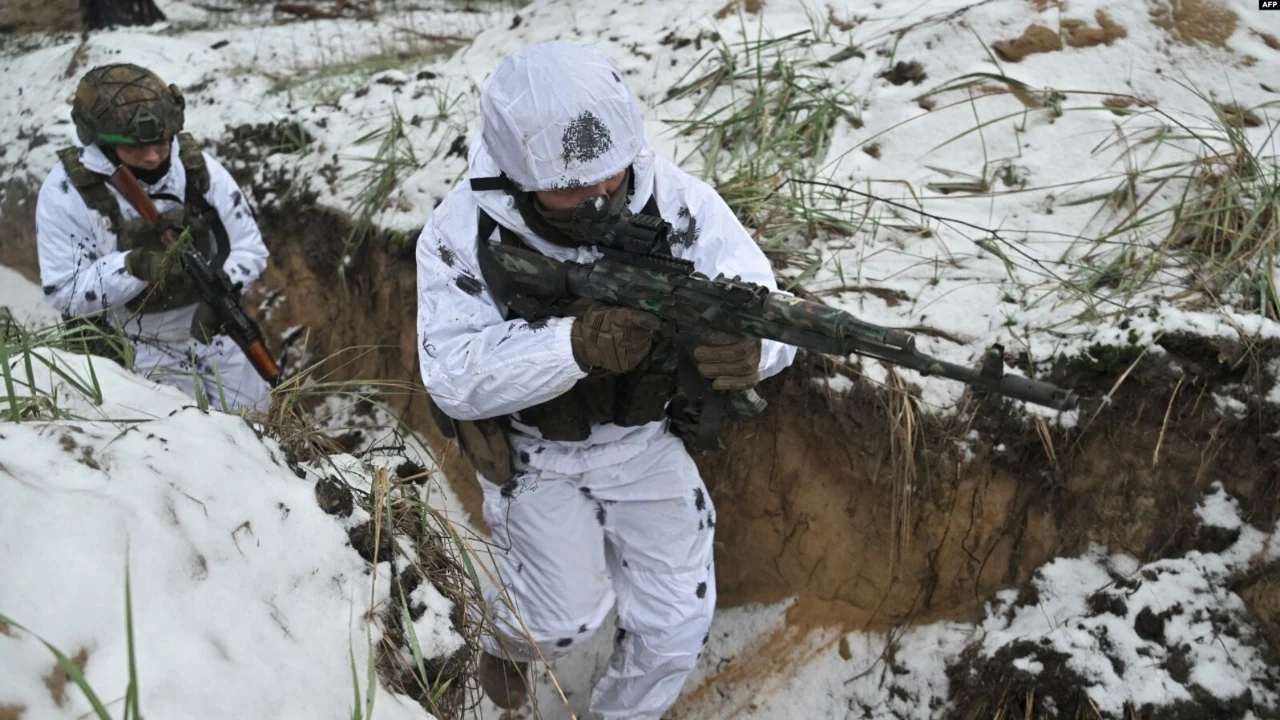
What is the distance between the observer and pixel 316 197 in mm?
5477

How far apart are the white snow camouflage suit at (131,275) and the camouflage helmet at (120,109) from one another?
0.47 ft

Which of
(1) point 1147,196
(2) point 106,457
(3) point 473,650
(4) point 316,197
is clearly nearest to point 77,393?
(2) point 106,457

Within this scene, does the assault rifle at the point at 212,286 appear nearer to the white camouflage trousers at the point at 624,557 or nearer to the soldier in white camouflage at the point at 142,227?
the soldier in white camouflage at the point at 142,227

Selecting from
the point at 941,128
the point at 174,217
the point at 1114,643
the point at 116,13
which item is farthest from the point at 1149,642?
the point at 116,13

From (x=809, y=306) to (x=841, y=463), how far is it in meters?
1.36

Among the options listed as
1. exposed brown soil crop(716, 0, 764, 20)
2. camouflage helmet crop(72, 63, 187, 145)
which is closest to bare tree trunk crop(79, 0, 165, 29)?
camouflage helmet crop(72, 63, 187, 145)

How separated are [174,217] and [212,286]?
13.9 inches

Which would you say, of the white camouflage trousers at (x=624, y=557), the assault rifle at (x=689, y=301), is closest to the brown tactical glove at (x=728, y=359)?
the assault rifle at (x=689, y=301)

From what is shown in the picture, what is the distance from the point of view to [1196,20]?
→ 4.42 m

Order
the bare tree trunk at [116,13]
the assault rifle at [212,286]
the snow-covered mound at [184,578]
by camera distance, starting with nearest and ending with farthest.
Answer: the snow-covered mound at [184,578] < the assault rifle at [212,286] < the bare tree trunk at [116,13]

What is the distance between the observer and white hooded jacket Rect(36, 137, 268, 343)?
3.96m

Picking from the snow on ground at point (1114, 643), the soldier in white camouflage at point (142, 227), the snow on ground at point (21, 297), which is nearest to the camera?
the snow on ground at point (1114, 643)

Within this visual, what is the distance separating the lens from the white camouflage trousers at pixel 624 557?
10.4 ft

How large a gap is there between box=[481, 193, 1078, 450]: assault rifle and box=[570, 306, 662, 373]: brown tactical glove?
0.04m
